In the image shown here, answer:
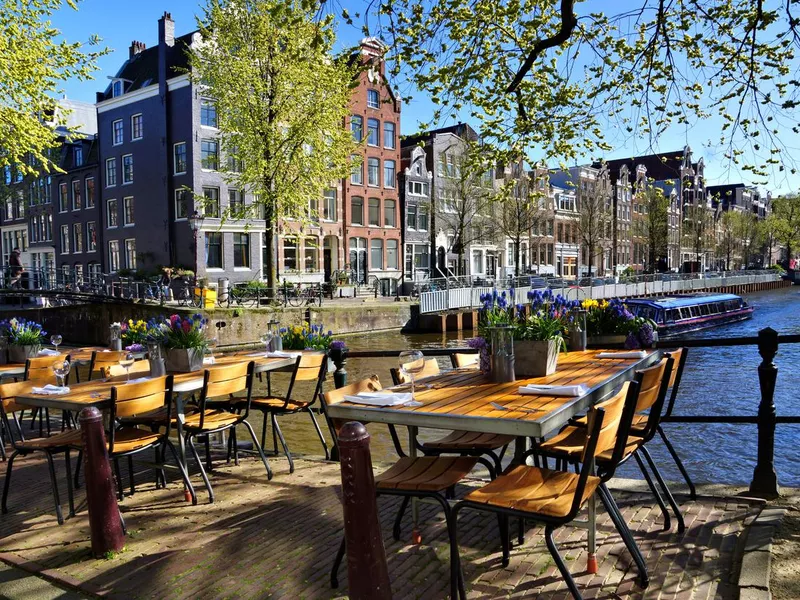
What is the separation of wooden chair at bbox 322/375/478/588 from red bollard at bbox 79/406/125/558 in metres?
1.33

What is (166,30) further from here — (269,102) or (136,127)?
(269,102)

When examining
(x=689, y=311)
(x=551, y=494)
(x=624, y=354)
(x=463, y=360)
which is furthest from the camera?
(x=689, y=311)

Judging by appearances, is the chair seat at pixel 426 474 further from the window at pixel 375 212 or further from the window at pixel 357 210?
the window at pixel 375 212

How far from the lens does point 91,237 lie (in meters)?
35.7

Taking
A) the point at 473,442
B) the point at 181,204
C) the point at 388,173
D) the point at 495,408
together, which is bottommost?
the point at 473,442

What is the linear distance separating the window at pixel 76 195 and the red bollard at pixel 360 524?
38275mm

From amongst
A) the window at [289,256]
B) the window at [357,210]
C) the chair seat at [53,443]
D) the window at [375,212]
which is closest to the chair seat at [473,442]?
the chair seat at [53,443]

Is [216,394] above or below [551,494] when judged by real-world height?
above

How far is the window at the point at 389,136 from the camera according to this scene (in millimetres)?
36969

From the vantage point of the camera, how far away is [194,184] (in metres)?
29.5

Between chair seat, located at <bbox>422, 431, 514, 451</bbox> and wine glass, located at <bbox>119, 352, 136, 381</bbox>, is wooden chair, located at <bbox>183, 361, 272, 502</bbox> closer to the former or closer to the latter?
wine glass, located at <bbox>119, 352, 136, 381</bbox>

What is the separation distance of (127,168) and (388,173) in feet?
45.5

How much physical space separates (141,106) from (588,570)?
110 ft

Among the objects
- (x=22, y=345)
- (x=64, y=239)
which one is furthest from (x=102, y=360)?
(x=64, y=239)
